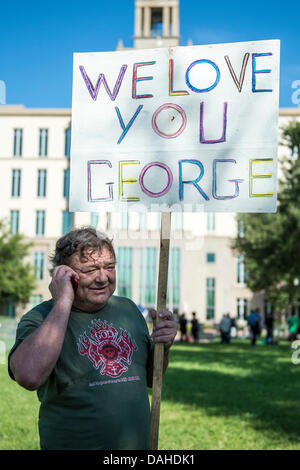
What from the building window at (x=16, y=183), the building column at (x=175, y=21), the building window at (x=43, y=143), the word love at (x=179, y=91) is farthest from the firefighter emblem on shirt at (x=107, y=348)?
the building column at (x=175, y=21)

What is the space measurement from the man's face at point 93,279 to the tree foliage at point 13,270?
4142cm

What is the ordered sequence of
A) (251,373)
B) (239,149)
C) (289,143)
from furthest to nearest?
(289,143)
(251,373)
(239,149)

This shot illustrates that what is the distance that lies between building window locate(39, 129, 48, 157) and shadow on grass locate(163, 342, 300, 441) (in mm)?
49834

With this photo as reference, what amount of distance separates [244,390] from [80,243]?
827 cm

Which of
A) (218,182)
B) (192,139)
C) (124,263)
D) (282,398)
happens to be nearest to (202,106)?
(192,139)

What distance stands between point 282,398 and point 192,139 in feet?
23.6

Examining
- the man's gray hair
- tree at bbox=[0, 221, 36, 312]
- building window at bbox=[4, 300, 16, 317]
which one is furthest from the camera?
building window at bbox=[4, 300, 16, 317]

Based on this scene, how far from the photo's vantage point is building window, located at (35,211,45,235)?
200ft

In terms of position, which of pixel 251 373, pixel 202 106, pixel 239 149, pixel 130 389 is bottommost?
pixel 251 373

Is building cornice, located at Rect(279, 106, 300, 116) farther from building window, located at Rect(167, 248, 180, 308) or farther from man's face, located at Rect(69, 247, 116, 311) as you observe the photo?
man's face, located at Rect(69, 247, 116, 311)

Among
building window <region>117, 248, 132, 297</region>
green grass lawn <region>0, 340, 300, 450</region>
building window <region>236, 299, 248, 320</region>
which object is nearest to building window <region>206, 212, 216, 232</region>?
building window <region>117, 248, 132, 297</region>

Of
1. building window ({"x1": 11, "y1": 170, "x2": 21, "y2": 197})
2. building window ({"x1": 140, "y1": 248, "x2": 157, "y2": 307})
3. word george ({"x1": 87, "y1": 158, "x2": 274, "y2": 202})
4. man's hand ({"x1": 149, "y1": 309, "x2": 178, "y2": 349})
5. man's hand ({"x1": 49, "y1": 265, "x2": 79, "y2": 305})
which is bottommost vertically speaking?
building window ({"x1": 140, "y1": 248, "x2": 157, "y2": 307})

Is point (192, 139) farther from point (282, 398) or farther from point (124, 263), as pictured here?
point (124, 263)

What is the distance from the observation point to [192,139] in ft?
10.0
